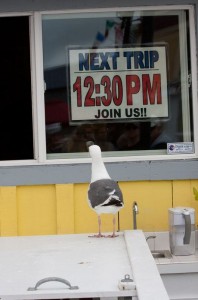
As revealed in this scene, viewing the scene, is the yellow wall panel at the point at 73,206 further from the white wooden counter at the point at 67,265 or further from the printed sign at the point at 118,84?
the white wooden counter at the point at 67,265

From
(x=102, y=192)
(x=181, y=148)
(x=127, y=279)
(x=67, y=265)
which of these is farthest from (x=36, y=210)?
(x=127, y=279)

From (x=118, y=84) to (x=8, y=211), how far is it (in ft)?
4.56

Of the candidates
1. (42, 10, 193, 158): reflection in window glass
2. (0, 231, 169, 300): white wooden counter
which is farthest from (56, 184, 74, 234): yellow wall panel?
(0, 231, 169, 300): white wooden counter

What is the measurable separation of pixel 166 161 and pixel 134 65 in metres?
0.85

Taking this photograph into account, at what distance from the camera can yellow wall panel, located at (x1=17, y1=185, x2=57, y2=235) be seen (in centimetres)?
577

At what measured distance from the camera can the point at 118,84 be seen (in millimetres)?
5977

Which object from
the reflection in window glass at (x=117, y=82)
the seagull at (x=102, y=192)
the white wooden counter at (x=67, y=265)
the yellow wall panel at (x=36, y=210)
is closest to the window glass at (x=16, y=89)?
the reflection in window glass at (x=117, y=82)

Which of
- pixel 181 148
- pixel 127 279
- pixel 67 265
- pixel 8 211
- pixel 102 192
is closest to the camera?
pixel 127 279

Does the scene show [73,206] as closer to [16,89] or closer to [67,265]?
[16,89]

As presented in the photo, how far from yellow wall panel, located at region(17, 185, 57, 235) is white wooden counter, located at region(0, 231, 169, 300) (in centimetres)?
127

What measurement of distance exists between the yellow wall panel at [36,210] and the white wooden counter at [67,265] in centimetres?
127

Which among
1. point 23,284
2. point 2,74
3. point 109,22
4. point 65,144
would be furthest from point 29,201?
point 23,284

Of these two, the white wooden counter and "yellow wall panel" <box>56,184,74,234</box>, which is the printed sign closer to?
"yellow wall panel" <box>56,184,74,234</box>

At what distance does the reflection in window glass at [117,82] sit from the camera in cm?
590
